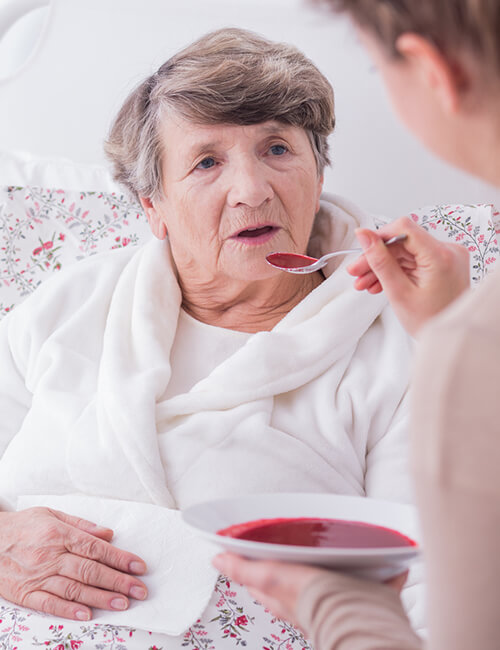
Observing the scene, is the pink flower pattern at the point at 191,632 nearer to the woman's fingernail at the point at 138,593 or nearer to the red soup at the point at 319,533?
the woman's fingernail at the point at 138,593

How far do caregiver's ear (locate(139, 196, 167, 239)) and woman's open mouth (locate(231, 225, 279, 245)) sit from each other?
25 centimetres

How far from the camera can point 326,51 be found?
92.0 inches

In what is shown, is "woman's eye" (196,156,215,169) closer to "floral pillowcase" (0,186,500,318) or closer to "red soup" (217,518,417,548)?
"floral pillowcase" (0,186,500,318)

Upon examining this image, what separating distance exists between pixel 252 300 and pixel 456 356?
114cm

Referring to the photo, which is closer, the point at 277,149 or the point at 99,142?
the point at 277,149

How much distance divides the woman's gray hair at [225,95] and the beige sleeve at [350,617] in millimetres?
1063

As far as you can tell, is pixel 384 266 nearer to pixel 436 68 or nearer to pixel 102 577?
pixel 436 68

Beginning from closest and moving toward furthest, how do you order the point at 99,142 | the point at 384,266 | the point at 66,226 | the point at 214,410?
the point at 384,266, the point at 214,410, the point at 66,226, the point at 99,142

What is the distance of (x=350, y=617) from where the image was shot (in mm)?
683

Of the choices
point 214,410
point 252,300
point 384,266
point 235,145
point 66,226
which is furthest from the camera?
point 66,226

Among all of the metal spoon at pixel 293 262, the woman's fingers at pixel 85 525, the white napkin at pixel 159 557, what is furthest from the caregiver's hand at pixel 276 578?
the metal spoon at pixel 293 262

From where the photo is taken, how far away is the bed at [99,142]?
2.03 meters

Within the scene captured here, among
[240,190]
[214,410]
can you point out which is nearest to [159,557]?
[214,410]

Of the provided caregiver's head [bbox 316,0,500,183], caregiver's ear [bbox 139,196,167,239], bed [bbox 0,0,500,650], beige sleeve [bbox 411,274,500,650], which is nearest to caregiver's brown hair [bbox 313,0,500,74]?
caregiver's head [bbox 316,0,500,183]
